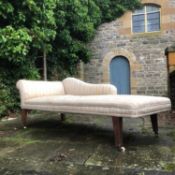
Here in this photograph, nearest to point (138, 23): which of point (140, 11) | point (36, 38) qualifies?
point (140, 11)

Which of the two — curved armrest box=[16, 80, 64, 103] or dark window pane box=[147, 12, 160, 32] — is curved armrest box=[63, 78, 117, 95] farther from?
dark window pane box=[147, 12, 160, 32]

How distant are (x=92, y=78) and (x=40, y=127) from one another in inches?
247

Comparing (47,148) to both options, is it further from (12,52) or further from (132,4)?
(132,4)

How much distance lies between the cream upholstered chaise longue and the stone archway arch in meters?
5.46

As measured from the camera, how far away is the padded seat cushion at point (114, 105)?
8.35ft

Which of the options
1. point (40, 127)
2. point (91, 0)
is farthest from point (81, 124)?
point (91, 0)

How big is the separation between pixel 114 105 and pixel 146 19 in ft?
25.0

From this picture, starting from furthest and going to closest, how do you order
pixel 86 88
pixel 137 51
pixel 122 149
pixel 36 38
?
pixel 137 51
pixel 36 38
pixel 86 88
pixel 122 149

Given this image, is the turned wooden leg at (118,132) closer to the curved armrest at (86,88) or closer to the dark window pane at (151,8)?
the curved armrest at (86,88)

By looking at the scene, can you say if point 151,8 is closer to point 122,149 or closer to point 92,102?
point 92,102

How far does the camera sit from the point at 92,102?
9.50 feet

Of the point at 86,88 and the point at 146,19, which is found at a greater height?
the point at 146,19

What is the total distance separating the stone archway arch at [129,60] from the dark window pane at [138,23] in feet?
2.76

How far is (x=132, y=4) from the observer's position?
9625mm
